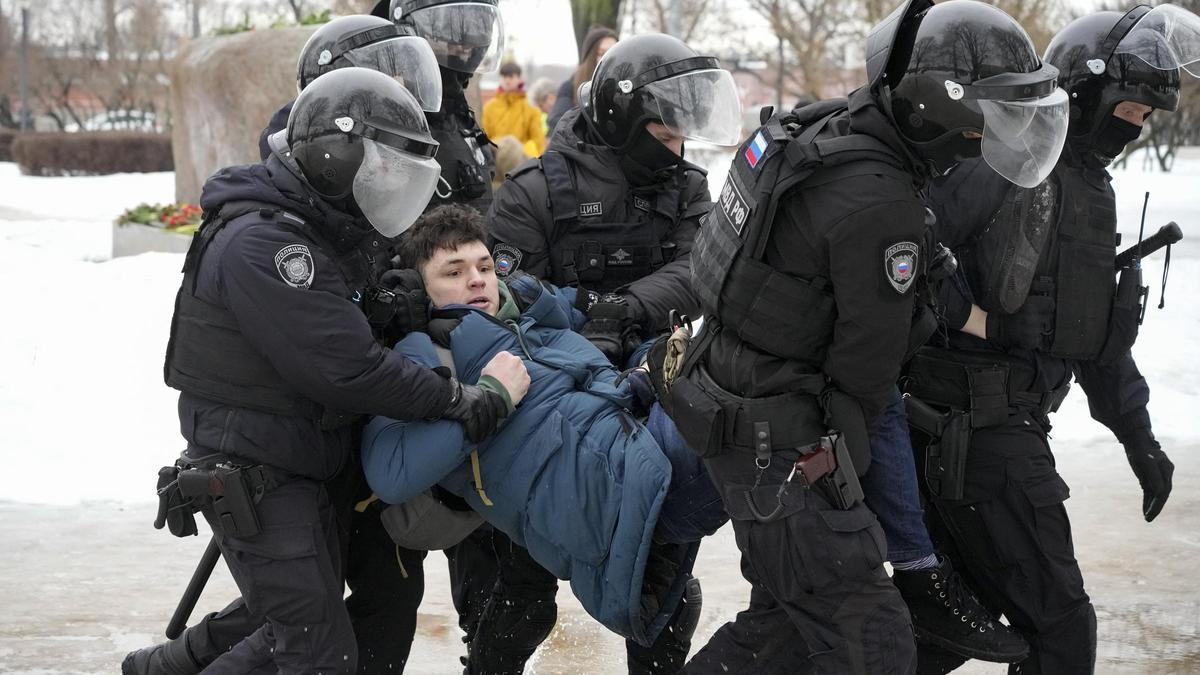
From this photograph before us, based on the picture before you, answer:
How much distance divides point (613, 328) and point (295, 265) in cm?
109

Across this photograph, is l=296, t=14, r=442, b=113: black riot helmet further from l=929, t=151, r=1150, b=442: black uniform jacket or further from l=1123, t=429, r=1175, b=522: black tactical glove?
l=1123, t=429, r=1175, b=522: black tactical glove

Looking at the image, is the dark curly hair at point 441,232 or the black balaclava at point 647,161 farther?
the black balaclava at point 647,161

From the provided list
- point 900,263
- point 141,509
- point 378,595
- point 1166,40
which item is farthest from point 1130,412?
point 141,509

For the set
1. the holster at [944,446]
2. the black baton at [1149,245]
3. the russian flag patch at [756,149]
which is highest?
the russian flag patch at [756,149]

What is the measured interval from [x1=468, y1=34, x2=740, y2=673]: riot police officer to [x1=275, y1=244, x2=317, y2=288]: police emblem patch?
936 millimetres

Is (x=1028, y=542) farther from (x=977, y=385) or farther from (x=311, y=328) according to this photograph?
(x=311, y=328)

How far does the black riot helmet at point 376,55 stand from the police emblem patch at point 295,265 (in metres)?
1.12

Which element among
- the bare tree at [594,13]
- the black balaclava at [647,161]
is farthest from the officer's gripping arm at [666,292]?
the bare tree at [594,13]

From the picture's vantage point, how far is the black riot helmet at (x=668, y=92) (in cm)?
388

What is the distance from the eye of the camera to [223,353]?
9.93ft

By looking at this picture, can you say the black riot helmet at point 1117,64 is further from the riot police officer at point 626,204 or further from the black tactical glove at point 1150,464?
the riot police officer at point 626,204

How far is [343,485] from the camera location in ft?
11.3

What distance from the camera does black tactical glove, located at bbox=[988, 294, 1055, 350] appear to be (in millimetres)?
3326

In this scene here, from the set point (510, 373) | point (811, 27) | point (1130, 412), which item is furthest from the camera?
point (811, 27)
